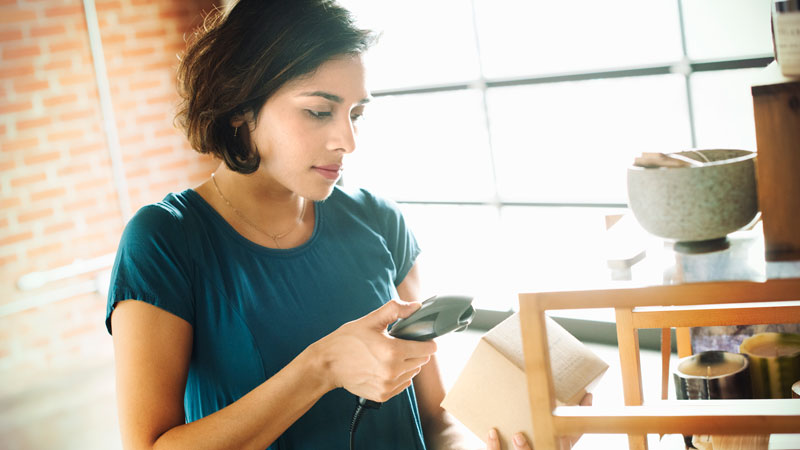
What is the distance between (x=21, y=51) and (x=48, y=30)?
0.18 metres

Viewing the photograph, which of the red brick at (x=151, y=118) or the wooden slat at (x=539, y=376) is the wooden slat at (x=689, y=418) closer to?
the wooden slat at (x=539, y=376)

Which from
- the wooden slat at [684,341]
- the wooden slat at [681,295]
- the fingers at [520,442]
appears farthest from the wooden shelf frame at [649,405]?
the wooden slat at [684,341]

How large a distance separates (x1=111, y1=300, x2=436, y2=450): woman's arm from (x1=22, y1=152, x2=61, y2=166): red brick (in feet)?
9.88

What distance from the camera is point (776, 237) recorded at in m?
0.80

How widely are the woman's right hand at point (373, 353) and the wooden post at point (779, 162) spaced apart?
0.45 metres

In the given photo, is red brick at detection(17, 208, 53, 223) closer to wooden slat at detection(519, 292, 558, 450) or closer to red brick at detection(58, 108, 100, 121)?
red brick at detection(58, 108, 100, 121)

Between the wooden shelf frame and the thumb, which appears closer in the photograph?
the wooden shelf frame

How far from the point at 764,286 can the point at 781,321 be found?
50cm

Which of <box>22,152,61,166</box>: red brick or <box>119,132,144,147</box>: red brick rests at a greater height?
<box>119,132,144,147</box>: red brick

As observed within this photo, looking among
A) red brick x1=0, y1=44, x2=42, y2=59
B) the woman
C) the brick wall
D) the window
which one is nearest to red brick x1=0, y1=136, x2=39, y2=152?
the brick wall

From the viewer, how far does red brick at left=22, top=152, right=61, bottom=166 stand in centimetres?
373

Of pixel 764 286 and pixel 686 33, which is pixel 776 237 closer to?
pixel 764 286

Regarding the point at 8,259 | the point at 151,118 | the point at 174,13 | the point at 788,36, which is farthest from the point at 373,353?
the point at 174,13

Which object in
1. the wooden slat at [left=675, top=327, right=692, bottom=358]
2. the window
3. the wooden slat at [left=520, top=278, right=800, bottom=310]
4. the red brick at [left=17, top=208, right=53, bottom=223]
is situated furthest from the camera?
the red brick at [left=17, top=208, right=53, bottom=223]
